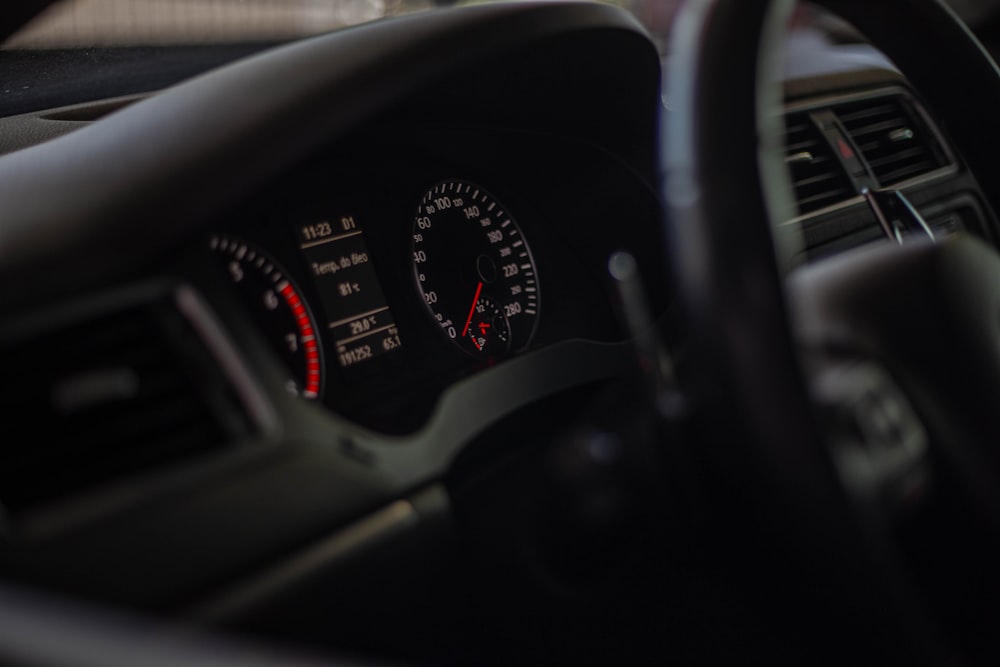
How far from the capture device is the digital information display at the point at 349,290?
143cm

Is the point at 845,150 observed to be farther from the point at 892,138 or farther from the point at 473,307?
the point at 473,307

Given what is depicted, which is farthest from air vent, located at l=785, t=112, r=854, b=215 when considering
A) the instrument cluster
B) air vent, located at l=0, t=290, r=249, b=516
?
air vent, located at l=0, t=290, r=249, b=516

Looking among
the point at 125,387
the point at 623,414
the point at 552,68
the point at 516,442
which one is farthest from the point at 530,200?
the point at 125,387

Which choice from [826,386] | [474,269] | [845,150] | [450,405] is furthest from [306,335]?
[845,150]

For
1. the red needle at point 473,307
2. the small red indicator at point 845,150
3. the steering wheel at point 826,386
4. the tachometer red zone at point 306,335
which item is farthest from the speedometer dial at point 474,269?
the small red indicator at point 845,150

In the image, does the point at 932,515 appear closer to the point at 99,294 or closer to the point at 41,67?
the point at 99,294

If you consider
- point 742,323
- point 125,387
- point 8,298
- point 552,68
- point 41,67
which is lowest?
point 742,323

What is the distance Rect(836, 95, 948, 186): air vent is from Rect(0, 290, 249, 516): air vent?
159 centimetres

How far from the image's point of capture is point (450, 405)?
4.18 feet

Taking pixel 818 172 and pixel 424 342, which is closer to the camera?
pixel 424 342

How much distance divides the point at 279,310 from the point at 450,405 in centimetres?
26

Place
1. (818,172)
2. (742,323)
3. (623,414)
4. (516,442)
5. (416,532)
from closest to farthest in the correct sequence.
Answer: (742,323) < (623,414) < (416,532) < (516,442) < (818,172)

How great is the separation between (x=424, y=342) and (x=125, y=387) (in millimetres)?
628

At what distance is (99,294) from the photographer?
3.16 ft
